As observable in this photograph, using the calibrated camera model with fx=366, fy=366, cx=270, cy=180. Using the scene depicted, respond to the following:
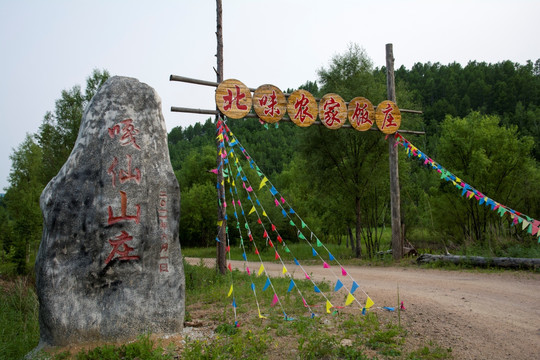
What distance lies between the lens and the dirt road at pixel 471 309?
14.6 ft

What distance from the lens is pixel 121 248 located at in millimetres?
4648

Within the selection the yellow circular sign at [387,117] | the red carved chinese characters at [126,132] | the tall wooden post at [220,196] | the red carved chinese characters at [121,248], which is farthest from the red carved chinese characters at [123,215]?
the yellow circular sign at [387,117]

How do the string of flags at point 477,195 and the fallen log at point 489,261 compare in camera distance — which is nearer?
the string of flags at point 477,195

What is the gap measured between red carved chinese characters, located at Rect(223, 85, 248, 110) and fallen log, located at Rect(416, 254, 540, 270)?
23.7ft

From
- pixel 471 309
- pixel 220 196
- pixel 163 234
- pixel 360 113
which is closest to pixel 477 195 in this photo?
pixel 360 113

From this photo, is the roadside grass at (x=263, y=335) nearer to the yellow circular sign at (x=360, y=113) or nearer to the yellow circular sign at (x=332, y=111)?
the yellow circular sign at (x=332, y=111)

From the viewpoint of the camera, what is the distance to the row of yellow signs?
27.6 ft

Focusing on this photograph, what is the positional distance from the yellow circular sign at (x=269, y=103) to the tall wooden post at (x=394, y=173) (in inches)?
181

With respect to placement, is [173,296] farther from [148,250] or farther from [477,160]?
[477,160]

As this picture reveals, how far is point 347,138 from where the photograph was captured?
1374 cm

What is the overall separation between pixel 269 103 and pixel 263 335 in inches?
224

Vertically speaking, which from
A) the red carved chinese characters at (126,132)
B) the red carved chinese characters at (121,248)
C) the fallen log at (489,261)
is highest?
the red carved chinese characters at (126,132)

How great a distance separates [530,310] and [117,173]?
662cm

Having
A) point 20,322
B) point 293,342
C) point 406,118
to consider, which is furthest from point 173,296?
point 406,118
